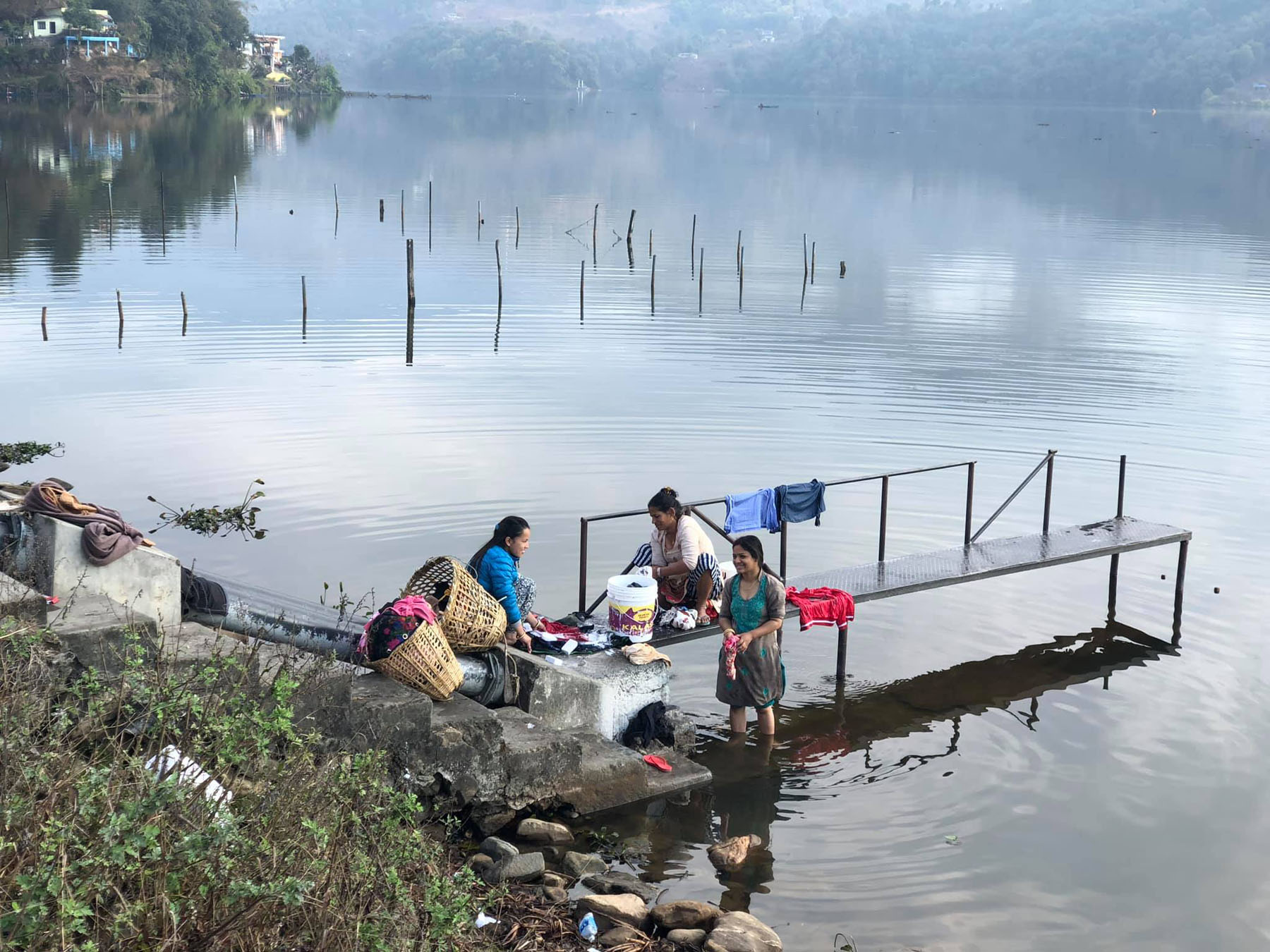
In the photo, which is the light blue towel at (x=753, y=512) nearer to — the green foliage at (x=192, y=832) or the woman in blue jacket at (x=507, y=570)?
the woman in blue jacket at (x=507, y=570)

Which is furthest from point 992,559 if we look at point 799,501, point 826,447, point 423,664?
point 826,447

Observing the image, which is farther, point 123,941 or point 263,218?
point 263,218

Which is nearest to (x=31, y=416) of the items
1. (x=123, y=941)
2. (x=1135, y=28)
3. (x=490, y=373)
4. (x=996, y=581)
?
(x=490, y=373)

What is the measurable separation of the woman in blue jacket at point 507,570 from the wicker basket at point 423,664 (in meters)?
0.95

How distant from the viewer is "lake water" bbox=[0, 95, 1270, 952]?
8711mm

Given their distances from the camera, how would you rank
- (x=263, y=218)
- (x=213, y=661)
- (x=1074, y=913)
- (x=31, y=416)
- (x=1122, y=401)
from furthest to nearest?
1. (x=263, y=218)
2. (x=1122, y=401)
3. (x=31, y=416)
4. (x=1074, y=913)
5. (x=213, y=661)

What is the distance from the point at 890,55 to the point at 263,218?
169847mm

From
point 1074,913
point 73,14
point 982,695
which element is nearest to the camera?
point 1074,913

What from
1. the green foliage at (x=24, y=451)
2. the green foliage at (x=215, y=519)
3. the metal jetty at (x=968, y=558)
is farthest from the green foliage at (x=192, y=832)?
the green foliage at (x=24, y=451)

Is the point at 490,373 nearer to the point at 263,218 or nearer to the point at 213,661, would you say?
the point at 213,661

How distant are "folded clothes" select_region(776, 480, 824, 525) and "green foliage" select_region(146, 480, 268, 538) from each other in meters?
6.01

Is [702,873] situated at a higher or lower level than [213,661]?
lower

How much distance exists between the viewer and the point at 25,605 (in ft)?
24.6

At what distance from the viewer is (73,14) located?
285ft
